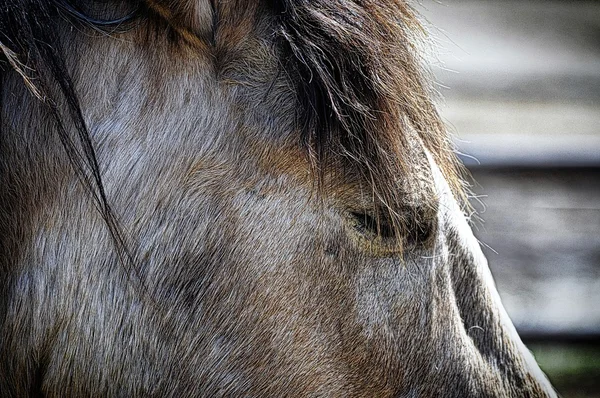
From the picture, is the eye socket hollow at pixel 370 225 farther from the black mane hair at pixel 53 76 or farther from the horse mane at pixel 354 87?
the black mane hair at pixel 53 76

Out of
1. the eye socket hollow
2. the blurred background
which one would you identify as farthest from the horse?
the blurred background

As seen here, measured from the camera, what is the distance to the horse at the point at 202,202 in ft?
4.11

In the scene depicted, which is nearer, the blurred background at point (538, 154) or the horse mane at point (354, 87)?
the horse mane at point (354, 87)

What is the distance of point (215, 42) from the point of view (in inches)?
50.8

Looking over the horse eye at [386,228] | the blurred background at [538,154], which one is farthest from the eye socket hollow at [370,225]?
the blurred background at [538,154]

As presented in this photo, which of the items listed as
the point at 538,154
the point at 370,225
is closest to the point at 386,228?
the point at 370,225

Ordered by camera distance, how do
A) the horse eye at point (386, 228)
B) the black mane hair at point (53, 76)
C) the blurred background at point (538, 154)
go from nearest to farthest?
the black mane hair at point (53, 76) < the horse eye at point (386, 228) < the blurred background at point (538, 154)

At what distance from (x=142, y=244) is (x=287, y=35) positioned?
0.47 m

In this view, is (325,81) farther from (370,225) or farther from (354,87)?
(370,225)

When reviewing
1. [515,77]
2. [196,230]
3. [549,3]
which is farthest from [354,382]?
[549,3]

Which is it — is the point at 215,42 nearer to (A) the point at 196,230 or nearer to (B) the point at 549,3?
(A) the point at 196,230

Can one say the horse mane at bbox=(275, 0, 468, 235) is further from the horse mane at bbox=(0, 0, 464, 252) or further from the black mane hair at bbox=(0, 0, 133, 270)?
the black mane hair at bbox=(0, 0, 133, 270)

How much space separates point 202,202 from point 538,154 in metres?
2.19

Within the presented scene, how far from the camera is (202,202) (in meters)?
1.28
